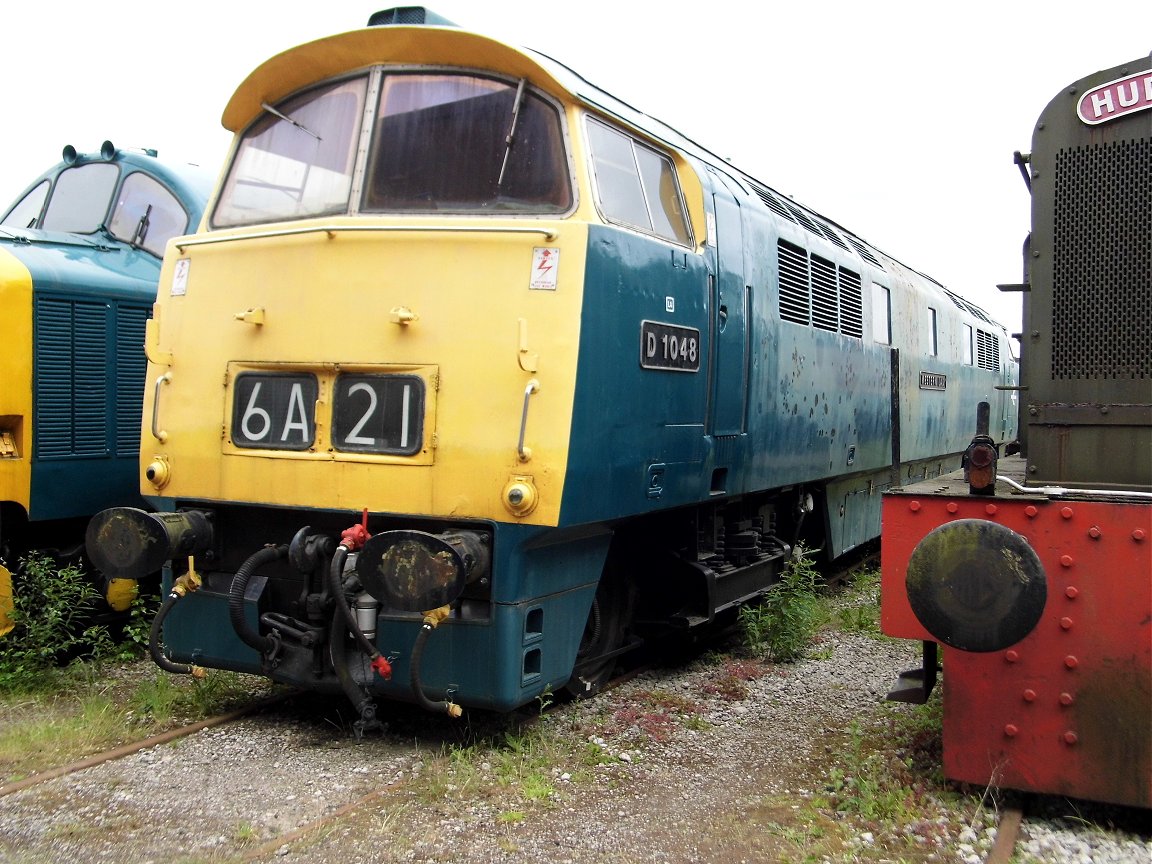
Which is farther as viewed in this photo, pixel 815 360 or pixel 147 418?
pixel 815 360

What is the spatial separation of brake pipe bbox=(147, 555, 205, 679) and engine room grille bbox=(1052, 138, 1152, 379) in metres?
3.85

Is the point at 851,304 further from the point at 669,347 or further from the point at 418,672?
the point at 418,672

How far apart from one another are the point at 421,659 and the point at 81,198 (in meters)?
4.79

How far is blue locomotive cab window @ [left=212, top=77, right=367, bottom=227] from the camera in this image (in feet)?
16.2

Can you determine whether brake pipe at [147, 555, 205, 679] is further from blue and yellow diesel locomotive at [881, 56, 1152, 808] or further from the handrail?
blue and yellow diesel locomotive at [881, 56, 1152, 808]

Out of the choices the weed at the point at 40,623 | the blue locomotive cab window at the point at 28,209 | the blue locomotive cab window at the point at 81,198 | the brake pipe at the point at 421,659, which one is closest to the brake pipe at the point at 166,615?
the weed at the point at 40,623

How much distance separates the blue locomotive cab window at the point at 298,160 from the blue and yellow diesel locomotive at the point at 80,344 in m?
1.48

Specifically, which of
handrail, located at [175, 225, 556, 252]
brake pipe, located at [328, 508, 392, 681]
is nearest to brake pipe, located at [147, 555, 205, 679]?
brake pipe, located at [328, 508, 392, 681]

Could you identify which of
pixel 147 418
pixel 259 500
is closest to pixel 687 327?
pixel 259 500

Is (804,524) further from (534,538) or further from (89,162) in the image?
(89,162)

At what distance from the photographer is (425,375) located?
14.7 ft

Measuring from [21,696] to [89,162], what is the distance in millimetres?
3800

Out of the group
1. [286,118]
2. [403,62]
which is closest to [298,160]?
[286,118]

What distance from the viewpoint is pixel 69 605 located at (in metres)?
5.79
